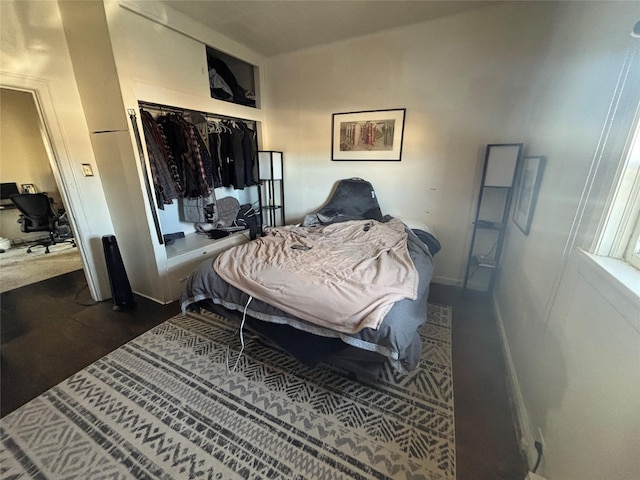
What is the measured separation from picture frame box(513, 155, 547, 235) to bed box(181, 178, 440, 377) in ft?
2.47

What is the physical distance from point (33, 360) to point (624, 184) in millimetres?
3430

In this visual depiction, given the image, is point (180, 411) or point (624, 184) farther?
point (180, 411)

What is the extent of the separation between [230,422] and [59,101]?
112 inches

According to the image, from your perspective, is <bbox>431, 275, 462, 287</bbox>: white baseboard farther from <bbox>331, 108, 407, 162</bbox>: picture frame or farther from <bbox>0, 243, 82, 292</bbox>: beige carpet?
<bbox>0, 243, 82, 292</bbox>: beige carpet

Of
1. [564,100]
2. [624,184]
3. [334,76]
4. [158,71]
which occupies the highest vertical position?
[334,76]

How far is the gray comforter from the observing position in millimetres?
1259

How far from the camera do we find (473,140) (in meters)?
2.56

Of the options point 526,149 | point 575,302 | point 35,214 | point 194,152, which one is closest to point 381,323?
point 575,302

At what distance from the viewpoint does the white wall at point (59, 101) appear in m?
1.89

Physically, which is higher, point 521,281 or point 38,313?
point 521,281

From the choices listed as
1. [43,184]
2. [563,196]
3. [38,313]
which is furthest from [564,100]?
[43,184]

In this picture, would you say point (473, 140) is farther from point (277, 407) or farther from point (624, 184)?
point (277, 407)

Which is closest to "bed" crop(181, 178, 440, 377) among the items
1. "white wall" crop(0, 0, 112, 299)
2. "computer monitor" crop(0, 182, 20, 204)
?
"white wall" crop(0, 0, 112, 299)

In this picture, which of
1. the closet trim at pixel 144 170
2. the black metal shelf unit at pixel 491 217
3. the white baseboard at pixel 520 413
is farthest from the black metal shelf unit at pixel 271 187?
the white baseboard at pixel 520 413
